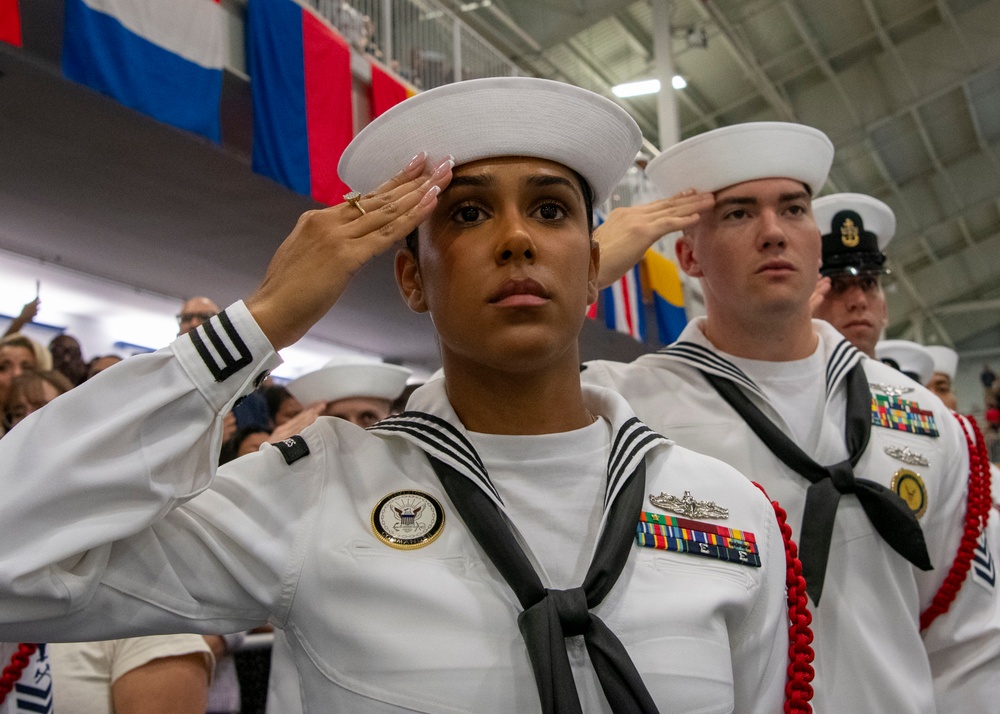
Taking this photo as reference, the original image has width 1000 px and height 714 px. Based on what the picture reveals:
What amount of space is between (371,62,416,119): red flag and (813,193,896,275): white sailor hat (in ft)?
15.9

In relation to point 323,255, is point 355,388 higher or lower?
higher

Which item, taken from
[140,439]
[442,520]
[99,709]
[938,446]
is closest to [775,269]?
[938,446]

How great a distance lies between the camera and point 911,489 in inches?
81.7

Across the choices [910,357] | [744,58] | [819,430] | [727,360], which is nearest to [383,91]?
[910,357]

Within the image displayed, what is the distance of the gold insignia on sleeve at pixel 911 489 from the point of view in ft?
6.77

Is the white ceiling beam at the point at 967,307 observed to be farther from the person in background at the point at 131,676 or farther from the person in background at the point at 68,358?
the person in background at the point at 131,676

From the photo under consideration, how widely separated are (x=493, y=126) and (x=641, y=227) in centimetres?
81

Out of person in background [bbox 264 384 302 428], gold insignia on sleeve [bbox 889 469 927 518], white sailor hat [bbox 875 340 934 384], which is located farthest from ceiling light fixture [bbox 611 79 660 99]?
gold insignia on sleeve [bbox 889 469 927 518]

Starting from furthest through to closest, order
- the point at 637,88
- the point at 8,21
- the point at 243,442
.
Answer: the point at 637,88 → the point at 8,21 → the point at 243,442

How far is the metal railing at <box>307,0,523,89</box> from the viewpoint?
8.03 metres

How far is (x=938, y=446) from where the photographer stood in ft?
7.10

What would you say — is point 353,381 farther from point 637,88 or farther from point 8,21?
point 637,88

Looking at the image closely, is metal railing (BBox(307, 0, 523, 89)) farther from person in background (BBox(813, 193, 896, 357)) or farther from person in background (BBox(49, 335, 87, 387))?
person in background (BBox(813, 193, 896, 357))

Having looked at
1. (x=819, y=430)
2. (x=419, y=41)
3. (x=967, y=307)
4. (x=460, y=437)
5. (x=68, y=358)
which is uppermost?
(x=967, y=307)
